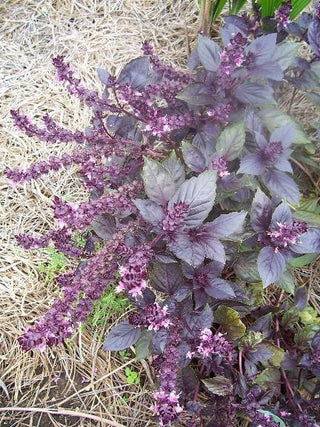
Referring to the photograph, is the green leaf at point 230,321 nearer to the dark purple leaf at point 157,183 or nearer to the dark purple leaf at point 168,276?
the dark purple leaf at point 168,276

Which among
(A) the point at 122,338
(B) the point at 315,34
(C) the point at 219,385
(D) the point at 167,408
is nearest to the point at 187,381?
(C) the point at 219,385

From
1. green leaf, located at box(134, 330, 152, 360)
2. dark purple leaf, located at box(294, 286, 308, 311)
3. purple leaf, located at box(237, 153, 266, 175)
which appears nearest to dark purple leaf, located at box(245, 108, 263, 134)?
purple leaf, located at box(237, 153, 266, 175)

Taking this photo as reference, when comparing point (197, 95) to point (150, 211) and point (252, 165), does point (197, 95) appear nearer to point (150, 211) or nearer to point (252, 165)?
point (252, 165)

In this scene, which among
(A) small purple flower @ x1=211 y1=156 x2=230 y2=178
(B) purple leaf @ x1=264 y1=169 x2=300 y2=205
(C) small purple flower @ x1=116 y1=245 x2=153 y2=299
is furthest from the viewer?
(B) purple leaf @ x1=264 y1=169 x2=300 y2=205

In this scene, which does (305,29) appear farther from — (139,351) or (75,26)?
(139,351)

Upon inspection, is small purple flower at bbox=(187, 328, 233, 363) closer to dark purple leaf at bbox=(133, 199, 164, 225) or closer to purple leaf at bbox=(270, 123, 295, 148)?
dark purple leaf at bbox=(133, 199, 164, 225)

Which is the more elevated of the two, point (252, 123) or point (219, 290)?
point (252, 123)
